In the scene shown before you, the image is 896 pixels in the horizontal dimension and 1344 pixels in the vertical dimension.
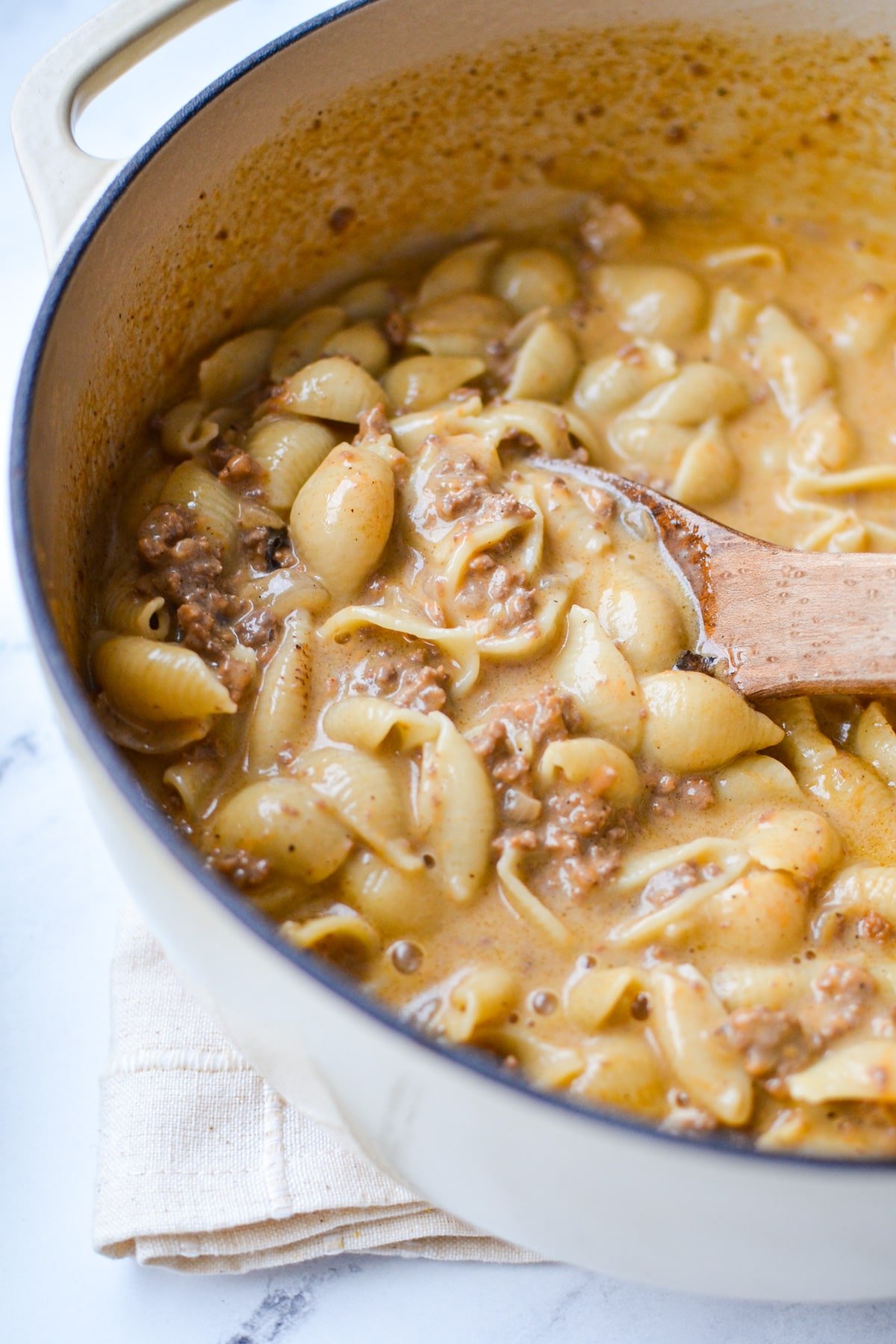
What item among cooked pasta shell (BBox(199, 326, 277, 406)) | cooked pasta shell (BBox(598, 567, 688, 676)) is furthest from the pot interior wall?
cooked pasta shell (BBox(598, 567, 688, 676))

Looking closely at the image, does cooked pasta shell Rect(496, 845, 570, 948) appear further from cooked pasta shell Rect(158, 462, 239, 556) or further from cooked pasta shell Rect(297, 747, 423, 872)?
cooked pasta shell Rect(158, 462, 239, 556)

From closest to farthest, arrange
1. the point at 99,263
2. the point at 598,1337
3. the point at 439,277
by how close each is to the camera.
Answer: the point at 598,1337
the point at 99,263
the point at 439,277

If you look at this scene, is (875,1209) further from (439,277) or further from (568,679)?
(439,277)

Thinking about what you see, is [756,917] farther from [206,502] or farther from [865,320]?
[865,320]

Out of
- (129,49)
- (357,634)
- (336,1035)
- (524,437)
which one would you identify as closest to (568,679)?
(357,634)

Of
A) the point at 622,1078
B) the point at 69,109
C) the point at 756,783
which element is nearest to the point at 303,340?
the point at 69,109

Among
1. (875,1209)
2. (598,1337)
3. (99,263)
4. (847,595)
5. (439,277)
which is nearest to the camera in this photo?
(875,1209)

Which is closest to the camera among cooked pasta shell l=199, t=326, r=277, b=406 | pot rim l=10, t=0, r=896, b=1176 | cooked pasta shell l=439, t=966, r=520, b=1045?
pot rim l=10, t=0, r=896, b=1176
